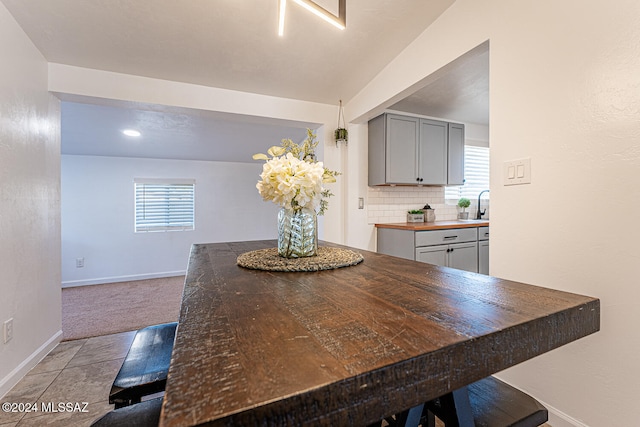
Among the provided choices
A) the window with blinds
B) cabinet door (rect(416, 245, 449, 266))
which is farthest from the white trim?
cabinet door (rect(416, 245, 449, 266))

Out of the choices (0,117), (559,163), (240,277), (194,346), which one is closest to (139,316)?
(0,117)

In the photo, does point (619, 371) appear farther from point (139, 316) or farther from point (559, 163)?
point (139, 316)

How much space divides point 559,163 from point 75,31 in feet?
9.22

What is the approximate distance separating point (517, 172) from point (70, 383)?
2924 mm

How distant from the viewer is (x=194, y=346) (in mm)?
440

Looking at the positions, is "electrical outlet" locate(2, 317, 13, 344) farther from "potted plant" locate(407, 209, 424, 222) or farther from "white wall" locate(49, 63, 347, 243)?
"potted plant" locate(407, 209, 424, 222)

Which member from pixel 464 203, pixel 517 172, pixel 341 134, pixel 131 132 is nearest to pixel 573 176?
pixel 517 172

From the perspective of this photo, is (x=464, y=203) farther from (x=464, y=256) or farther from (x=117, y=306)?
(x=117, y=306)

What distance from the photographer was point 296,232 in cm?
113

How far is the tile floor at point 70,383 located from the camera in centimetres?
149

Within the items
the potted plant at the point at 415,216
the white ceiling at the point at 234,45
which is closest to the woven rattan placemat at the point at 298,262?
the white ceiling at the point at 234,45

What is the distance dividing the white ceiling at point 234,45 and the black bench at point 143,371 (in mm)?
1788

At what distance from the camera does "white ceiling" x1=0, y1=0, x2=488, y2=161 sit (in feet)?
5.41

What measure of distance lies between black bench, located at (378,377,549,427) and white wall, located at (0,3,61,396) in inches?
90.0
